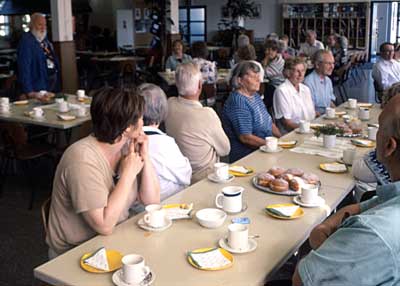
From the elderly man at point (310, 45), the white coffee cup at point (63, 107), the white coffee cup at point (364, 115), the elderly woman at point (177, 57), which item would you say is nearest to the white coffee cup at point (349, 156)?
the white coffee cup at point (364, 115)

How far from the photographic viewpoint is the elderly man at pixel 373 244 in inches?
49.4

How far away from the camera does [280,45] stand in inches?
340

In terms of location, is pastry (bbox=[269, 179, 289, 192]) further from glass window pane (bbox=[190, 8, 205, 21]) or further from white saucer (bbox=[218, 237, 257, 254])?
glass window pane (bbox=[190, 8, 205, 21])

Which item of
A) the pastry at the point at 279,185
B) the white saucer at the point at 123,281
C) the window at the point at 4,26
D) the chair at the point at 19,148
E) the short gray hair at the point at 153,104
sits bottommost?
the chair at the point at 19,148

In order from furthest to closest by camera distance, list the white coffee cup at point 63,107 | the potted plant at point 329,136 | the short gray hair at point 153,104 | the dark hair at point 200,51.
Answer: the dark hair at point 200,51
the white coffee cup at point 63,107
the potted plant at point 329,136
the short gray hair at point 153,104

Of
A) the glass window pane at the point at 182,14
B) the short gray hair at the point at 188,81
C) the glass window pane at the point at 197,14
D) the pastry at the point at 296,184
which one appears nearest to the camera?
the pastry at the point at 296,184

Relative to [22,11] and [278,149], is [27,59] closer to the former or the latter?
[278,149]

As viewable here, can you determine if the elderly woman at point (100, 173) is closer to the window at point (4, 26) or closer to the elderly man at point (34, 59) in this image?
the elderly man at point (34, 59)

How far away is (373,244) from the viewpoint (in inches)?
49.4

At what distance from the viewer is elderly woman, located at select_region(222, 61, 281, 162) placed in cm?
383

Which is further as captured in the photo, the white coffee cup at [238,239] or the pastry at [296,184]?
the pastry at [296,184]

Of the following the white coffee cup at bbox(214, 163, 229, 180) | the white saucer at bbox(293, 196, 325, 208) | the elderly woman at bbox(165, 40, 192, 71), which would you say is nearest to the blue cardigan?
the elderly woman at bbox(165, 40, 192, 71)

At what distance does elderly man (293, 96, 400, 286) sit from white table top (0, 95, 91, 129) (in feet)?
10.6

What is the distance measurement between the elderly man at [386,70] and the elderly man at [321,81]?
265cm
